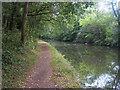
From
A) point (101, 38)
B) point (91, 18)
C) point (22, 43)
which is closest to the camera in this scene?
point (22, 43)

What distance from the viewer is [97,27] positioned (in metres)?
36.2

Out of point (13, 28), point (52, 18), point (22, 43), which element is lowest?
point (22, 43)

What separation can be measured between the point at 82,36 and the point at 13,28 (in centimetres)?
3197

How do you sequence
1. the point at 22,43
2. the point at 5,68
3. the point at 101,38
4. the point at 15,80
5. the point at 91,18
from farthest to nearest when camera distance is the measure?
1. the point at 91,18
2. the point at 101,38
3. the point at 22,43
4. the point at 5,68
5. the point at 15,80

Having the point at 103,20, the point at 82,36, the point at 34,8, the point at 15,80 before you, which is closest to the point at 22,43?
the point at 34,8

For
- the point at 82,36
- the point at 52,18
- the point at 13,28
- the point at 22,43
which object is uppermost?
the point at 52,18

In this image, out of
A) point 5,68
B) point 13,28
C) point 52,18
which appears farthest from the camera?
point 52,18

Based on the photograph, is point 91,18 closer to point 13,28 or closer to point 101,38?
point 101,38

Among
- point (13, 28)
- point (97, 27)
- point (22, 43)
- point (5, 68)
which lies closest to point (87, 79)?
point (5, 68)

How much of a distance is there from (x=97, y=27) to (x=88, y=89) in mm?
31645

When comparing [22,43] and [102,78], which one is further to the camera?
[22,43]

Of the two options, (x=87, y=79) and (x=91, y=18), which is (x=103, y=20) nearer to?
(x=91, y=18)

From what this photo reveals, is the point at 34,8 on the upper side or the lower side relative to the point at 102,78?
upper

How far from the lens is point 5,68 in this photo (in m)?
6.77
